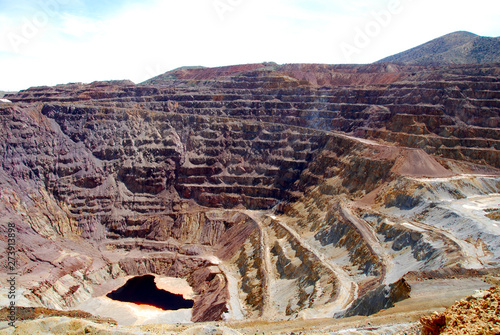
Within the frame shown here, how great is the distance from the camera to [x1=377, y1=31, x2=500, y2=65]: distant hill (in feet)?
405

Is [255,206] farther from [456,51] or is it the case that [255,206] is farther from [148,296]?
[456,51]

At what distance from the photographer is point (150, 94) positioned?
315 ft

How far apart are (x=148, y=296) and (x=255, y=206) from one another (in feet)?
77.2

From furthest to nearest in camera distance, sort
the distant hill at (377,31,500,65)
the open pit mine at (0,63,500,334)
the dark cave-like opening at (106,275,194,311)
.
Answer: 1. the distant hill at (377,31,500,65)
2. the dark cave-like opening at (106,275,194,311)
3. the open pit mine at (0,63,500,334)

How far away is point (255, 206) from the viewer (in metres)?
67.5

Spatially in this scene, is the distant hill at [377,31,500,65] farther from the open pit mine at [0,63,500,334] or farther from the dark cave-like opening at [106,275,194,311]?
the dark cave-like opening at [106,275,194,311]

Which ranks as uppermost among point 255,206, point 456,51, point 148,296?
point 456,51

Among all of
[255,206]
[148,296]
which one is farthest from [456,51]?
[148,296]

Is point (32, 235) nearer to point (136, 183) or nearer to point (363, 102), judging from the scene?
point (136, 183)

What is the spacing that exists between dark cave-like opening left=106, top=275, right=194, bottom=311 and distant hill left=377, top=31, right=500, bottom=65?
106878 mm

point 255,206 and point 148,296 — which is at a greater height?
point 255,206

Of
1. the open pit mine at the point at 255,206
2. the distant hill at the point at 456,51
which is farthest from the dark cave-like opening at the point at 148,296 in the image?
the distant hill at the point at 456,51

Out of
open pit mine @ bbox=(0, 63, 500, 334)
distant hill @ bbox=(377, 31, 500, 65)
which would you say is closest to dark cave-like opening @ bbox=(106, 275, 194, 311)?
open pit mine @ bbox=(0, 63, 500, 334)

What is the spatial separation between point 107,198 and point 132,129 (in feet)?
44.5
